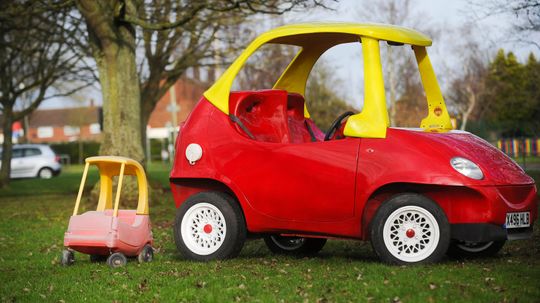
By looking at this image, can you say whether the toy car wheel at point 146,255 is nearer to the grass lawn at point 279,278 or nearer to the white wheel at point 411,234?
the grass lawn at point 279,278

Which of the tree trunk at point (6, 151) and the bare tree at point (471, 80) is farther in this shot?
the bare tree at point (471, 80)

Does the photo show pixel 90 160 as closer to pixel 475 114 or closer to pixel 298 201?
pixel 298 201

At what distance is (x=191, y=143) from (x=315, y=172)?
1378 millimetres

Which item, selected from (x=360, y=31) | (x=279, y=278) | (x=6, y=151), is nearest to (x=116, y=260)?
(x=279, y=278)

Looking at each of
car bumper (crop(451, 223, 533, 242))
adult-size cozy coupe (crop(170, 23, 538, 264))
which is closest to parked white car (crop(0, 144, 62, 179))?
adult-size cozy coupe (crop(170, 23, 538, 264))

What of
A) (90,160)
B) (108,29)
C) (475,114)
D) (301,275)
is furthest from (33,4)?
(475,114)

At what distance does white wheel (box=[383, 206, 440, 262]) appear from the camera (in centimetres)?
809

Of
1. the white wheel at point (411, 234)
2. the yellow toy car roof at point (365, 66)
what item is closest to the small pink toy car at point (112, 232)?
the yellow toy car roof at point (365, 66)

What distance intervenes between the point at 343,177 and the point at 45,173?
3365 cm

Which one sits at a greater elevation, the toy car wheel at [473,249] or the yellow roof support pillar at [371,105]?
the yellow roof support pillar at [371,105]

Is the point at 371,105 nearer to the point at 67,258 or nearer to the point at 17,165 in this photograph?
the point at 67,258

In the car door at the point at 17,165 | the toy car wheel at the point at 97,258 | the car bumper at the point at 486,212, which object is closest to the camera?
the car bumper at the point at 486,212

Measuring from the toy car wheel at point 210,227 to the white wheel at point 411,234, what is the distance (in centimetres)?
160

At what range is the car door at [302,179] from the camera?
334 inches
